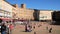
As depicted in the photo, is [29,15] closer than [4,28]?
No

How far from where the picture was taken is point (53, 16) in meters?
131

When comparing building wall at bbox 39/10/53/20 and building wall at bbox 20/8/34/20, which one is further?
building wall at bbox 20/8/34/20

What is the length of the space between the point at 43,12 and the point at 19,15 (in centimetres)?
1668

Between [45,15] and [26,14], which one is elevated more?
[26,14]

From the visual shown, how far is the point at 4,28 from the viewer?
50.4ft

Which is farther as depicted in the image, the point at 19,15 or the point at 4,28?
the point at 19,15

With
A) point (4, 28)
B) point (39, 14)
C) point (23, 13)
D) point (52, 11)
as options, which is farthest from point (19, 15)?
point (4, 28)

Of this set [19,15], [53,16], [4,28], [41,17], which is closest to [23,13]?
[19,15]

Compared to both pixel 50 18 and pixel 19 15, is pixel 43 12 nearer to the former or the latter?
pixel 50 18

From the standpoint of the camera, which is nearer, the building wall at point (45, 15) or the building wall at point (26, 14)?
the building wall at point (45, 15)

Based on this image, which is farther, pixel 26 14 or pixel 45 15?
pixel 26 14

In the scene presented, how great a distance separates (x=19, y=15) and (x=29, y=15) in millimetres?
8063

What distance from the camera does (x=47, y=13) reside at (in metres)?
131

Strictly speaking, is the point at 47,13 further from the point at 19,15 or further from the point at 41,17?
the point at 19,15
